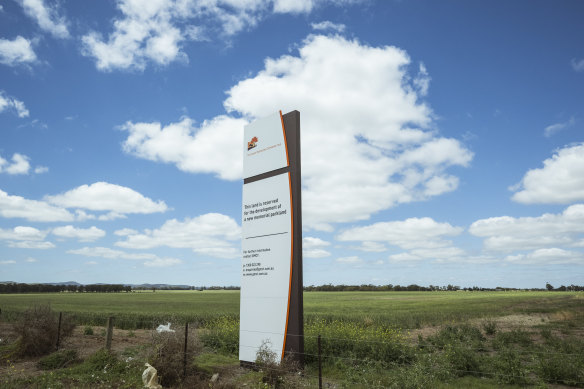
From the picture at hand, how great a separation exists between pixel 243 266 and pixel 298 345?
3219 millimetres

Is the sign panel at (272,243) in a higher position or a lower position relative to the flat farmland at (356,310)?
higher

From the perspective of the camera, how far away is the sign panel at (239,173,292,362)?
1075cm

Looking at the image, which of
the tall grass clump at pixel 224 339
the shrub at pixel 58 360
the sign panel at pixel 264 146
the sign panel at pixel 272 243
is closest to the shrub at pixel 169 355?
the sign panel at pixel 272 243

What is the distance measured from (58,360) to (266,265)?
7.80m

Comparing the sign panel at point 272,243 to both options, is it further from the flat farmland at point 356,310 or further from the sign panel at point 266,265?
the flat farmland at point 356,310

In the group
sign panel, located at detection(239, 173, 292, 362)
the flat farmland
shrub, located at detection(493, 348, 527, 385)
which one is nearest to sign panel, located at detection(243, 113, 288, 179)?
sign panel, located at detection(239, 173, 292, 362)

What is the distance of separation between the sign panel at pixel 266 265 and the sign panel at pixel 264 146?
0.48m

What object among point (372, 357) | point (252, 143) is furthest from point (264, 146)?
point (372, 357)

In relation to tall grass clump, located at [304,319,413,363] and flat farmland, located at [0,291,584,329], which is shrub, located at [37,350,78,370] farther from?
tall grass clump, located at [304,319,413,363]

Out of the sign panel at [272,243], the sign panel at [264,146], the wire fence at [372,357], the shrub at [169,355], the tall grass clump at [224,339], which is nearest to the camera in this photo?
the wire fence at [372,357]

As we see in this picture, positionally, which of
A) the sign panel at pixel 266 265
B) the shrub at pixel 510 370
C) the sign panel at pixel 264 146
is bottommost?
the shrub at pixel 510 370

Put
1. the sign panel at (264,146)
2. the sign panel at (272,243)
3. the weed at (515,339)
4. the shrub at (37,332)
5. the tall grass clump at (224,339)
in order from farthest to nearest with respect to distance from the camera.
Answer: the weed at (515,339) → the tall grass clump at (224,339) → the shrub at (37,332) → the sign panel at (264,146) → the sign panel at (272,243)

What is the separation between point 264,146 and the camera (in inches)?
486

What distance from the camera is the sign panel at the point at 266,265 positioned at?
10750 mm
